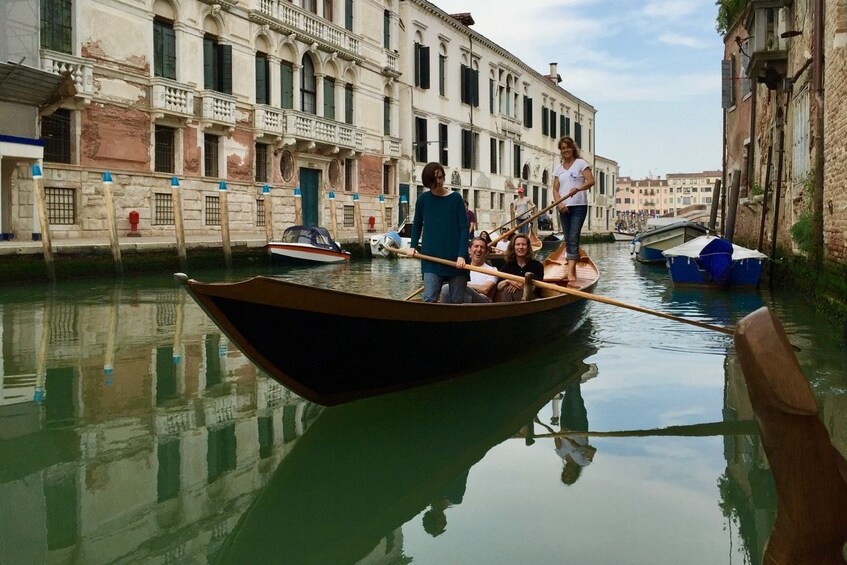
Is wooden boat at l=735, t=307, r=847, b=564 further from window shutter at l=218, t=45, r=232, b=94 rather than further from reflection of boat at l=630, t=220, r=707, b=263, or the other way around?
window shutter at l=218, t=45, r=232, b=94

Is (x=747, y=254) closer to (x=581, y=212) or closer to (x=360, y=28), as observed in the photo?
(x=581, y=212)

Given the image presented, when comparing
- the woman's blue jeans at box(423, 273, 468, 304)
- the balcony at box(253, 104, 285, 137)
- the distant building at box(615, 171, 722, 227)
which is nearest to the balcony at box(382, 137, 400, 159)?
the balcony at box(253, 104, 285, 137)

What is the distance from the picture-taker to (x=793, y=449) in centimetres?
131

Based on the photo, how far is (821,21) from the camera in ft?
25.6

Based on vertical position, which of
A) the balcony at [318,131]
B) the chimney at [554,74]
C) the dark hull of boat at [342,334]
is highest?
the chimney at [554,74]

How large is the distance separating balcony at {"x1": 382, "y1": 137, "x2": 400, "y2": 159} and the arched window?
3157 millimetres

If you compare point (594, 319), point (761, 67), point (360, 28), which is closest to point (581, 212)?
point (594, 319)

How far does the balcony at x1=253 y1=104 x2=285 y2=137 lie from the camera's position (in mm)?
17531

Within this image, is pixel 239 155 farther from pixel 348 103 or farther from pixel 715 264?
pixel 715 264

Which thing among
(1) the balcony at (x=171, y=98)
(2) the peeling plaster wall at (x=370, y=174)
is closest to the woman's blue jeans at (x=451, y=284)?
(1) the balcony at (x=171, y=98)

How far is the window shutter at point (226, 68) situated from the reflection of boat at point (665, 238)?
9136mm

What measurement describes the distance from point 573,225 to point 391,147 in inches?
669

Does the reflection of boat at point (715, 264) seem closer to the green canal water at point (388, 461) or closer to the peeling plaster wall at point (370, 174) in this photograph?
the green canal water at point (388, 461)

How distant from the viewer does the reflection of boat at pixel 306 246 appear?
49.7 feet
